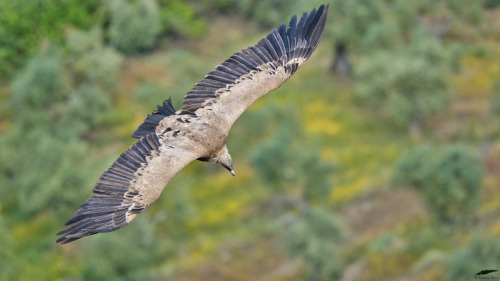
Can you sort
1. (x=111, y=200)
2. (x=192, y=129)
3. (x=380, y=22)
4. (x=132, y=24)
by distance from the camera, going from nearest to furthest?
(x=111, y=200)
(x=192, y=129)
(x=380, y=22)
(x=132, y=24)

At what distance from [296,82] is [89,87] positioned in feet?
70.7

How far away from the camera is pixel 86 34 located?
108812mm

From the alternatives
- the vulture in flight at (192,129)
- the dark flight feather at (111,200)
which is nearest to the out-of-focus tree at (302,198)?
the vulture in flight at (192,129)

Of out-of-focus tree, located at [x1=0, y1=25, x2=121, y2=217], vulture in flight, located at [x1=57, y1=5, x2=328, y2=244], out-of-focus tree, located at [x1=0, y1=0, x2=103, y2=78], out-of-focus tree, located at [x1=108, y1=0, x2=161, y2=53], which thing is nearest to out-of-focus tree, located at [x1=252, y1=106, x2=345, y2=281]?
out-of-focus tree, located at [x1=0, y1=25, x2=121, y2=217]

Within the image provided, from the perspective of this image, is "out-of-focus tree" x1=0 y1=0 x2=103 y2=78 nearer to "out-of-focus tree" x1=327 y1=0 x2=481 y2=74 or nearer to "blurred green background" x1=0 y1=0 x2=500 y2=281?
"blurred green background" x1=0 y1=0 x2=500 y2=281

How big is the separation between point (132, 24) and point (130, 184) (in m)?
82.1

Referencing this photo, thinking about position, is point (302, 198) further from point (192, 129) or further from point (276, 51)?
point (192, 129)

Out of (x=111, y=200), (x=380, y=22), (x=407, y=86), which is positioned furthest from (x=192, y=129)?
(x=380, y=22)

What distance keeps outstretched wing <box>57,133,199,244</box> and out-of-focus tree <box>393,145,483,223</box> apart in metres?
38.5

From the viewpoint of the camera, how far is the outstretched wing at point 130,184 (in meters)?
29.3

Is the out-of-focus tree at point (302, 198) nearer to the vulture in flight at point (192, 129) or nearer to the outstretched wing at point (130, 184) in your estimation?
the vulture in flight at point (192, 129)

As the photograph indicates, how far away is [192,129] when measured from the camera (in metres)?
32.6

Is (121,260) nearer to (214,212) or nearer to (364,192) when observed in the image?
(214,212)

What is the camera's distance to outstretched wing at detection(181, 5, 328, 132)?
3341 centimetres
